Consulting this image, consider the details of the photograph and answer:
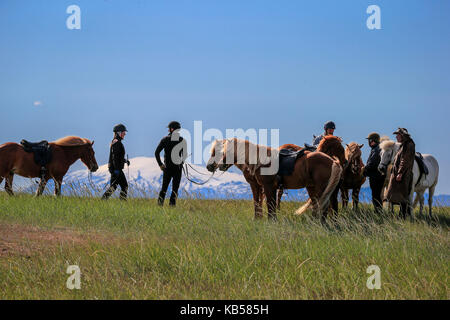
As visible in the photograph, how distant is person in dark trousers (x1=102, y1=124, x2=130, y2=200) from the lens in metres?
12.9

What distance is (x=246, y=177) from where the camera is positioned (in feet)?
33.9

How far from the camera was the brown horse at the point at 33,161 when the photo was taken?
1372 cm

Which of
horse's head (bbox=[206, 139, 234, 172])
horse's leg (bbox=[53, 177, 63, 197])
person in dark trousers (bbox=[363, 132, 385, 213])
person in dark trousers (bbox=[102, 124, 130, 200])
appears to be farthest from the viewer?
horse's leg (bbox=[53, 177, 63, 197])

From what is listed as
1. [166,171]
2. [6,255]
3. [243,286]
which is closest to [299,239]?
[243,286]

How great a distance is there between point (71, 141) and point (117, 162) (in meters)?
1.96

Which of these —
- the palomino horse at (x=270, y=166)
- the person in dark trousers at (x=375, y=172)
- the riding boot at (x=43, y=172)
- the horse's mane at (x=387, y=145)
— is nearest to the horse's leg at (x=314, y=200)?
the palomino horse at (x=270, y=166)

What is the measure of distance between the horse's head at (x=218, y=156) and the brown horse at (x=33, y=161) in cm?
528

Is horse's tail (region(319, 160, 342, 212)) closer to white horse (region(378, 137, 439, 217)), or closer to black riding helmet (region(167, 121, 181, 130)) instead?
white horse (region(378, 137, 439, 217))

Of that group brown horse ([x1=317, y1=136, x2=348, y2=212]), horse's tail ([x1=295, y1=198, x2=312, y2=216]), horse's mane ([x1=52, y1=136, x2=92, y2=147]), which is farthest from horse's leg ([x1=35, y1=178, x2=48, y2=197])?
brown horse ([x1=317, y1=136, x2=348, y2=212])

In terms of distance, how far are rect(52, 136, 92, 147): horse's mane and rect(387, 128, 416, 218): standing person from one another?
8.09 meters

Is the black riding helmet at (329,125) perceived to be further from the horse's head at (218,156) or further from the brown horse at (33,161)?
the brown horse at (33,161)
